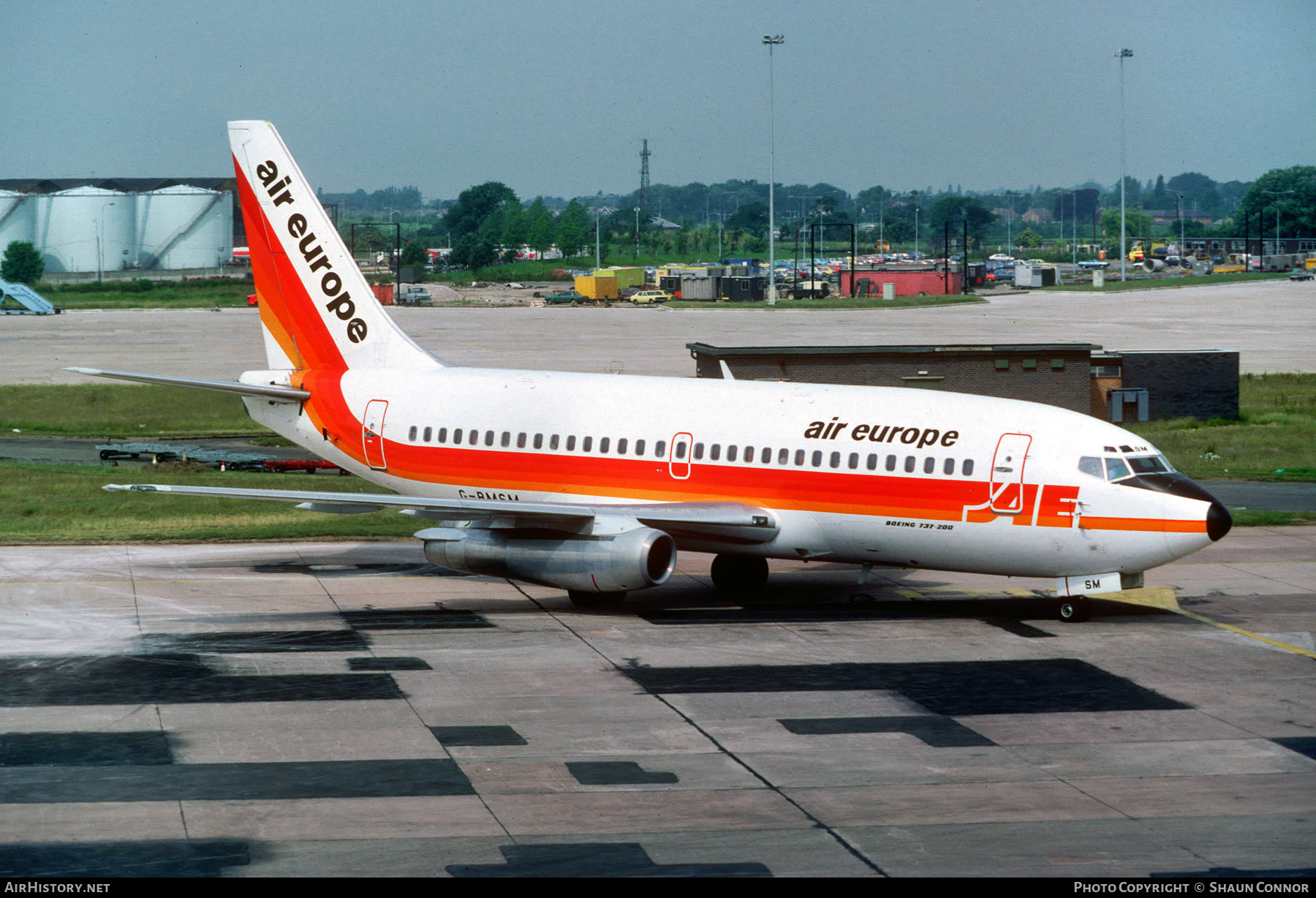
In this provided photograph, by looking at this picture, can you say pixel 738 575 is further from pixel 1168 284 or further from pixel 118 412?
pixel 1168 284

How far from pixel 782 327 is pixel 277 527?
3160 inches

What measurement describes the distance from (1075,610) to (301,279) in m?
20.9

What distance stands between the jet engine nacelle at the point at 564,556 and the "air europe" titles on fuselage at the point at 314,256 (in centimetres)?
803

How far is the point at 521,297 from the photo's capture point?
191250 mm

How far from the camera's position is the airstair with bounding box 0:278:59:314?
14575 centimetres

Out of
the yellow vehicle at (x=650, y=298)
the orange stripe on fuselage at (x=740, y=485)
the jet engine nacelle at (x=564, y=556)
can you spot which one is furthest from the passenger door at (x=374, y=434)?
the yellow vehicle at (x=650, y=298)

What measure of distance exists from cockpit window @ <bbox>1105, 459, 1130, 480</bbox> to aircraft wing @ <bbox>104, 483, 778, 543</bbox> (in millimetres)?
6690

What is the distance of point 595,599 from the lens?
30328mm

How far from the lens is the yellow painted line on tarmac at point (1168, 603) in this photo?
2725 cm

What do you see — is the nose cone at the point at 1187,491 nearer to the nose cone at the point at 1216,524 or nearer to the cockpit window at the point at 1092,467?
the nose cone at the point at 1216,524

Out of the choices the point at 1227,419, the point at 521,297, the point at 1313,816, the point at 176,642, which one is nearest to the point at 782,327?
the point at 1227,419

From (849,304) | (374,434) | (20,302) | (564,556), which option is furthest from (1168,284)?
(564,556)

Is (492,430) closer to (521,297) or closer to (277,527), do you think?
(277,527)

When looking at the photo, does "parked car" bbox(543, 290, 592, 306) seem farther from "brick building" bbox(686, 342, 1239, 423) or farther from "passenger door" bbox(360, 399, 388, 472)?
"passenger door" bbox(360, 399, 388, 472)
